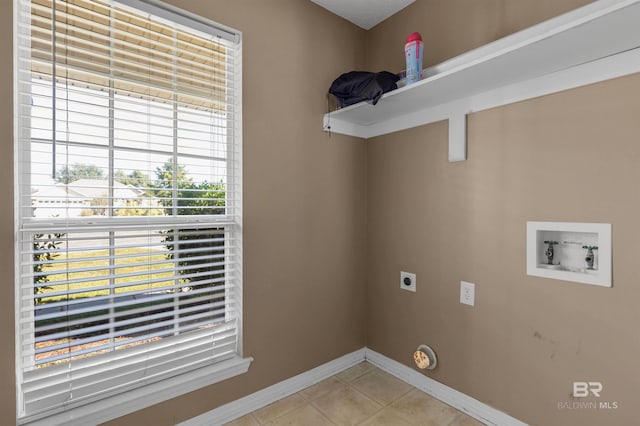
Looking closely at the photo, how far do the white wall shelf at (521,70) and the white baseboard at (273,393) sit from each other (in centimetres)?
144

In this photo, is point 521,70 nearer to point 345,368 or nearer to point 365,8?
point 365,8

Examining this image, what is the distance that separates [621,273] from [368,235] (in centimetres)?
131

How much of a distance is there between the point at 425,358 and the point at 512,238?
816mm

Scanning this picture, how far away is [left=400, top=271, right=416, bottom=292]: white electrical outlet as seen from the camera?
1.94 m

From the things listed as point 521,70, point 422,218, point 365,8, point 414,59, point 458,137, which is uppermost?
point 365,8

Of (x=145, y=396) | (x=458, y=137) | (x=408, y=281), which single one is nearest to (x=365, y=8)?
(x=458, y=137)

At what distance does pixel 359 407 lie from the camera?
5.63ft

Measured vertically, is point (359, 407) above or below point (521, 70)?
below

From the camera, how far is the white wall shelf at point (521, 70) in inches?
41.9

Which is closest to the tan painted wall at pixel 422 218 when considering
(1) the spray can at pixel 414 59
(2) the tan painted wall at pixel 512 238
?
(2) the tan painted wall at pixel 512 238
